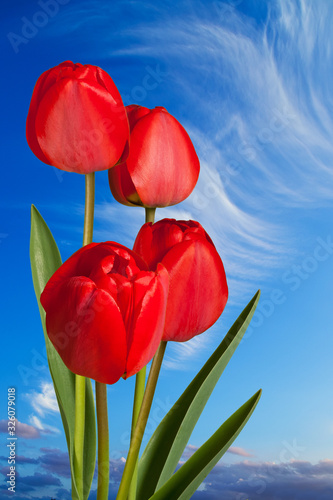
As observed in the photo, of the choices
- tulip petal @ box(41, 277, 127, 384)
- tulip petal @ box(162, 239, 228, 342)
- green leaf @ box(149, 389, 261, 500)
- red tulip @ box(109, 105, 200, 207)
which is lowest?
green leaf @ box(149, 389, 261, 500)

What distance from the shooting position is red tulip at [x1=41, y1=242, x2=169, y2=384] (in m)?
0.49

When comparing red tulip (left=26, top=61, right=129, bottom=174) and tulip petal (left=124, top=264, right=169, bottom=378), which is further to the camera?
red tulip (left=26, top=61, right=129, bottom=174)

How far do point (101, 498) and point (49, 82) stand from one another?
452mm

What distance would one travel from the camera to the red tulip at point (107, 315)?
495mm

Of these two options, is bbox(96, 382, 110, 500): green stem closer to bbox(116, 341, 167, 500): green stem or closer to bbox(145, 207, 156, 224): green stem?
bbox(116, 341, 167, 500): green stem

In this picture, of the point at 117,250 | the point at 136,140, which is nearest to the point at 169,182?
the point at 136,140

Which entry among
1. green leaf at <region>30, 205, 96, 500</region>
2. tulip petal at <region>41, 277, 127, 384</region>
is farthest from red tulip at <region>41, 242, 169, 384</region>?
green leaf at <region>30, 205, 96, 500</region>

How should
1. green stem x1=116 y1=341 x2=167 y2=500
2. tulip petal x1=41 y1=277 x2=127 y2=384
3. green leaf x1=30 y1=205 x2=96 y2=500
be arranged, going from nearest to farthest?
tulip petal x1=41 y1=277 x2=127 y2=384 → green stem x1=116 y1=341 x2=167 y2=500 → green leaf x1=30 y1=205 x2=96 y2=500

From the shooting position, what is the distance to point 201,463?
641 millimetres

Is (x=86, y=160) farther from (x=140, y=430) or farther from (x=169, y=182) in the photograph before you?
(x=140, y=430)

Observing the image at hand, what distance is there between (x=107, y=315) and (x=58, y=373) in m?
0.26

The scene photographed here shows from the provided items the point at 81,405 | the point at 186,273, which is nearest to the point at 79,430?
the point at 81,405

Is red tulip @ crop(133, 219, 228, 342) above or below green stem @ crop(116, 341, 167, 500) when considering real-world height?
above

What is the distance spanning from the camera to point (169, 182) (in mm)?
666
